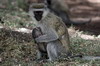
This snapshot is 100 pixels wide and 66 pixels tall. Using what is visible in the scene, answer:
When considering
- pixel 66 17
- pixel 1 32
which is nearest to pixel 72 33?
pixel 1 32

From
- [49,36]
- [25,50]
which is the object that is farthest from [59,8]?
[49,36]

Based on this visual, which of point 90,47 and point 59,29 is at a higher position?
point 59,29

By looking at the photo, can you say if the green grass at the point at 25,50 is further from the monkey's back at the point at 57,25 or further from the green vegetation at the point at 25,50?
the monkey's back at the point at 57,25

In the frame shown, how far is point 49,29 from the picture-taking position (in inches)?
296

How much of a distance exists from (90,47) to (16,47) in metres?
1.71

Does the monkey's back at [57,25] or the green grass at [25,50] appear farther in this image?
the monkey's back at [57,25]

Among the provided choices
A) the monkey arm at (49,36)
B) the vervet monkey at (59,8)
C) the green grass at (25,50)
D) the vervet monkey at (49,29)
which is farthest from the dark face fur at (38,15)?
the vervet monkey at (59,8)

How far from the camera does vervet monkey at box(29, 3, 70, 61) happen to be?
750cm

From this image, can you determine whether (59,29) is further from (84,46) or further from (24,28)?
(24,28)

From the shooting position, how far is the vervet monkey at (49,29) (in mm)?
7500

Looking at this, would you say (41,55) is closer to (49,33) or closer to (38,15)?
(49,33)

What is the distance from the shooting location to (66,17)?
48.7ft

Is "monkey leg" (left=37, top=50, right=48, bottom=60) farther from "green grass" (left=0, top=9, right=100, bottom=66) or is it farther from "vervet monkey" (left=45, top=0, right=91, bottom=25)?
"vervet monkey" (left=45, top=0, right=91, bottom=25)

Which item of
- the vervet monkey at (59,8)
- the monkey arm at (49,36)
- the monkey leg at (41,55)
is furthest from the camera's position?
the vervet monkey at (59,8)
